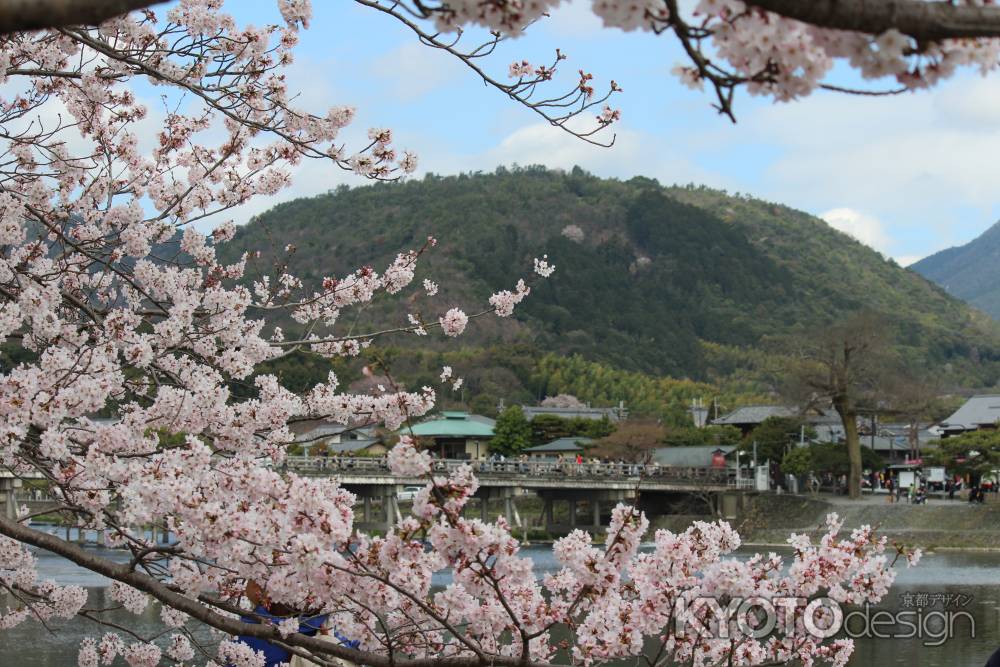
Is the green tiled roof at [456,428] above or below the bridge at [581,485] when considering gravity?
above

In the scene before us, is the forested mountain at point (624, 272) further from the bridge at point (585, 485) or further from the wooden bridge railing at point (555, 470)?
the wooden bridge railing at point (555, 470)

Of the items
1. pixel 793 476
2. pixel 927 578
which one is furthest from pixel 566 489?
pixel 927 578

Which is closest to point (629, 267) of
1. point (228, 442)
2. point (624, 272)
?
point (624, 272)

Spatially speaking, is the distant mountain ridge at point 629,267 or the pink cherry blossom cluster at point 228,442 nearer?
the pink cherry blossom cluster at point 228,442

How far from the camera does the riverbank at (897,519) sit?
31375mm

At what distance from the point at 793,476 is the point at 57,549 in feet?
126

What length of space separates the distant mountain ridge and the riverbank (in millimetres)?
39452

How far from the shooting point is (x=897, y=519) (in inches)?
1304

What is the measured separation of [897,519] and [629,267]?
81.1 meters

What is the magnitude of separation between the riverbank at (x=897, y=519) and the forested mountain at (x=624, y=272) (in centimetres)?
3336

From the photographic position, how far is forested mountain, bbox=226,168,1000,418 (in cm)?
A: 8900

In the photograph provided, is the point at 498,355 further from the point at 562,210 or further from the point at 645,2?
the point at 645,2

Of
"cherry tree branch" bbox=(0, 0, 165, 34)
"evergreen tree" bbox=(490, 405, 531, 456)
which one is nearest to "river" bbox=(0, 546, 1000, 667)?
"cherry tree branch" bbox=(0, 0, 165, 34)

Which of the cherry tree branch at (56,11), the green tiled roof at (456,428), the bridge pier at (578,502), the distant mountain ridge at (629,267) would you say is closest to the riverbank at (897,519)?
the bridge pier at (578,502)
